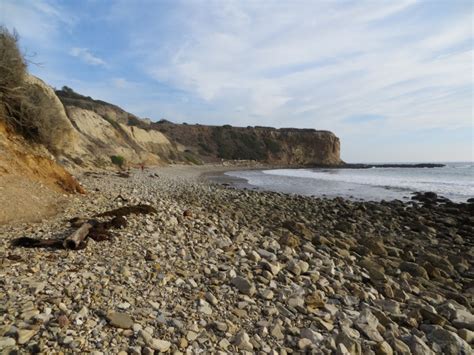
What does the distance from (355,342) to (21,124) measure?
10.7m

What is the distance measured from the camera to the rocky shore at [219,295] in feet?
9.62

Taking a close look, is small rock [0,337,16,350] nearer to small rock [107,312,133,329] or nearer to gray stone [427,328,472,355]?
small rock [107,312,133,329]

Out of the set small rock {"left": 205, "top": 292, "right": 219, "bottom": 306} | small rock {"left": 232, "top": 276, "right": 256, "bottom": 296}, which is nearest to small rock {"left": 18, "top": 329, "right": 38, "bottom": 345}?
small rock {"left": 205, "top": 292, "right": 219, "bottom": 306}

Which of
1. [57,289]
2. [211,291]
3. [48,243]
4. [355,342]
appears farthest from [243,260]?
[48,243]

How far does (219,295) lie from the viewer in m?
3.87

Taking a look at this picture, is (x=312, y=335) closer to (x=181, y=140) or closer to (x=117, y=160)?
(x=117, y=160)

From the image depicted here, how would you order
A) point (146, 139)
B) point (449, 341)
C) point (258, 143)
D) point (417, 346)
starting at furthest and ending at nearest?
point (258, 143)
point (146, 139)
point (449, 341)
point (417, 346)

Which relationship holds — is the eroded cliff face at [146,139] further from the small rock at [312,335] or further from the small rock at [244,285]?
the small rock at [312,335]

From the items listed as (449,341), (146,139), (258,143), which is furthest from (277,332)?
(258,143)

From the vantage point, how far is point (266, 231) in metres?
7.46

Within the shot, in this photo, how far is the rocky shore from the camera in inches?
115

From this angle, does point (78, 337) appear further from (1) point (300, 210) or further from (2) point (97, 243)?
(1) point (300, 210)

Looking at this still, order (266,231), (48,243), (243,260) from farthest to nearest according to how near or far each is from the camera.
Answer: (266,231), (243,260), (48,243)

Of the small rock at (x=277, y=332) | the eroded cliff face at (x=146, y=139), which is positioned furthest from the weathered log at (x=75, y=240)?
the eroded cliff face at (x=146, y=139)
